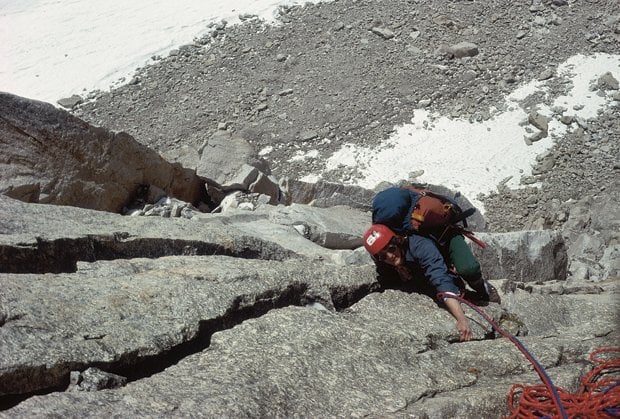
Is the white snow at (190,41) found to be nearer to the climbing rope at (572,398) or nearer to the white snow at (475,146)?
the white snow at (475,146)

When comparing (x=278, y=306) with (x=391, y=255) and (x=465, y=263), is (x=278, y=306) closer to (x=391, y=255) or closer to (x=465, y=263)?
(x=391, y=255)

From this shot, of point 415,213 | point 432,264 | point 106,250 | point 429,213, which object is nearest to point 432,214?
point 429,213

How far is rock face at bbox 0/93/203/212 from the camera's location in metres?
9.02

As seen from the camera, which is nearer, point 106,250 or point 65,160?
point 106,250

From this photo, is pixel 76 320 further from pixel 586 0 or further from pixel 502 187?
pixel 586 0

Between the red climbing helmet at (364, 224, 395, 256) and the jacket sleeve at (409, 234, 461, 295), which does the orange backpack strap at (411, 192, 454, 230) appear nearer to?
the jacket sleeve at (409, 234, 461, 295)

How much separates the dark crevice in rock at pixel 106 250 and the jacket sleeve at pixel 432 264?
168 centimetres

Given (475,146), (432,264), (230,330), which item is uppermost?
(230,330)

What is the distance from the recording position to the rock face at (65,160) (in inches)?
355

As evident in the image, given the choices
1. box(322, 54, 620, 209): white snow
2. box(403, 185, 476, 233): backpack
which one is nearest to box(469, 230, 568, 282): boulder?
box(403, 185, 476, 233): backpack

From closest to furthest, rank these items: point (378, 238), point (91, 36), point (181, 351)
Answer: point (181, 351), point (378, 238), point (91, 36)

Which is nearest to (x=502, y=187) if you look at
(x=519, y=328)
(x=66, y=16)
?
(x=519, y=328)

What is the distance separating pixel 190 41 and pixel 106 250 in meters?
17.2

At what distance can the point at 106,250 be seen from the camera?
5.77 m
